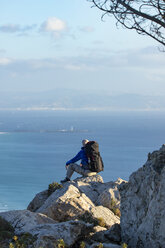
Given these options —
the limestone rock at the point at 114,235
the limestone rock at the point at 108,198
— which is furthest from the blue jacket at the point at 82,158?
the limestone rock at the point at 114,235

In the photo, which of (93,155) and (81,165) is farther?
(81,165)

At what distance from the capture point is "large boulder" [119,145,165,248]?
22.0 ft

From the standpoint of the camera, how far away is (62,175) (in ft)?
335

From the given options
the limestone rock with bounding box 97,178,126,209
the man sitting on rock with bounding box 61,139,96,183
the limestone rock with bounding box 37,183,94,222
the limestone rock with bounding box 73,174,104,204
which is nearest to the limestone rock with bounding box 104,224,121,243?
the limestone rock with bounding box 37,183,94,222

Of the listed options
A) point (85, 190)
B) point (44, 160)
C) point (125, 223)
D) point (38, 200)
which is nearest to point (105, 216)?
point (85, 190)

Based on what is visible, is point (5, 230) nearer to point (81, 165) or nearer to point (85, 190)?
point (85, 190)

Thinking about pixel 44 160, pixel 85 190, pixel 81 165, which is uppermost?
pixel 81 165

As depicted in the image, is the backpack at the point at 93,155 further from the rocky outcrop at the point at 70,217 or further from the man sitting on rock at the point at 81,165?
the rocky outcrop at the point at 70,217

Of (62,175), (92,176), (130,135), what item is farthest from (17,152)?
(92,176)

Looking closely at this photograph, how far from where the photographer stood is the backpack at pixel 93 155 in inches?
537

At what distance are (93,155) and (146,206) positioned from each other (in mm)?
6548

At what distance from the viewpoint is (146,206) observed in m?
7.27

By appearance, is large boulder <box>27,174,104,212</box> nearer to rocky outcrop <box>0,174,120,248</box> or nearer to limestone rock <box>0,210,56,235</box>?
rocky outcrop <box>0,174,120,248</box>

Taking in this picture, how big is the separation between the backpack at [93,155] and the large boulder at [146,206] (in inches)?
217
